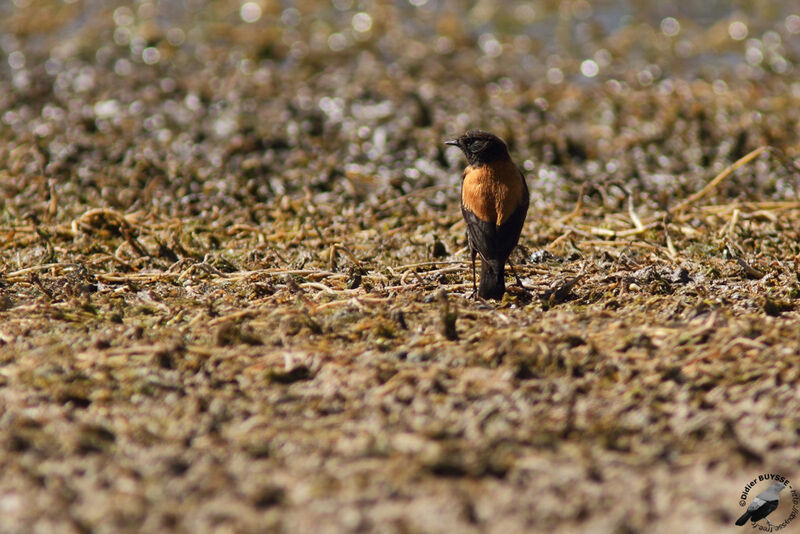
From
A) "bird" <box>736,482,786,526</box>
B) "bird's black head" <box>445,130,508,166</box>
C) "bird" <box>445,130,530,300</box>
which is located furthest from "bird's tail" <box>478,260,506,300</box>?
"bird" <box>736,482,786,526</box>

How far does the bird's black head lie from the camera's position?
16.4 ft

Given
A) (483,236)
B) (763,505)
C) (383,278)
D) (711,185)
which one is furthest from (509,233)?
(711,185)

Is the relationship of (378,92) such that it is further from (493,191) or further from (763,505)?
(763,505)

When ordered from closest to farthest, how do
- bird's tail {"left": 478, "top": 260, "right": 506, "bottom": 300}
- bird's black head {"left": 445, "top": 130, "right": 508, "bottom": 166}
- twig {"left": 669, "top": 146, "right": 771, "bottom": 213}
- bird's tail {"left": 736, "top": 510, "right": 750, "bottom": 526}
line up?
1. bird's tail {"left": 736, "top": 510, "right": 750, "bottom": 526}
2. bird's tail {"left": 478, "top": 260, "right": 506, "bottom": 300}
3. bird's black head {"left": 445, "top": 130, "right": 508, "bottom": 166}
4. twig {"left": 669, "top": 146, "right": 771, "bottom": 213}

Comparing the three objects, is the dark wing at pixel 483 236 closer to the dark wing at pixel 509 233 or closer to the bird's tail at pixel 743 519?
the dark wing at pixel 509 233

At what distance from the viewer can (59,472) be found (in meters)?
2.93

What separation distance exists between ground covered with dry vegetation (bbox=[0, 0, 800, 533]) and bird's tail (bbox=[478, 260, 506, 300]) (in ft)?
0.43

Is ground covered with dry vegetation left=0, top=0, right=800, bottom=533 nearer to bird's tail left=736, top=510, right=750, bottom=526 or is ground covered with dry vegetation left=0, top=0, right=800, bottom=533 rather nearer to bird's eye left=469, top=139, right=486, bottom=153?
bird's tail left=736, top=510, right=750, bottom=526

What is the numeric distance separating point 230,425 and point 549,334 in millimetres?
1593

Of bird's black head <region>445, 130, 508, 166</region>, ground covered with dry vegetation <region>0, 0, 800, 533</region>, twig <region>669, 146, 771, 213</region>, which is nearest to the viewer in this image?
ground covered with dry vegetation <region>0, 0, 800, 533</region>

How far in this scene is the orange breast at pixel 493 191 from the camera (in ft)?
15.2

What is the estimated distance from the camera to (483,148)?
196 inches

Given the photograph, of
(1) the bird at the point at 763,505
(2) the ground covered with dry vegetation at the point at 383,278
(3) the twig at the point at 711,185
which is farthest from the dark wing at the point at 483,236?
(3) the twig at the point at 711,185

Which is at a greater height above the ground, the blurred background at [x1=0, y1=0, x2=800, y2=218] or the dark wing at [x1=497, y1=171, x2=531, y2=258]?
the blurred background at [x1=0, y1=0, x2=800, y2=218]
